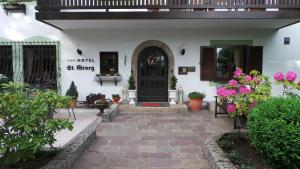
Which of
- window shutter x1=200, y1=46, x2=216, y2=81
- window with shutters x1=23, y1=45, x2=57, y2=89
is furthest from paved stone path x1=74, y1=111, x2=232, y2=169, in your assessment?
window with shutters x1=23, y1=45, x2=57, y2=89

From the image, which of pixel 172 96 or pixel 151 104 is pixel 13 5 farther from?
pixel 172 96

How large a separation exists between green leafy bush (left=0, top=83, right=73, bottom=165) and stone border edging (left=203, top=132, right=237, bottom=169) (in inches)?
79.2

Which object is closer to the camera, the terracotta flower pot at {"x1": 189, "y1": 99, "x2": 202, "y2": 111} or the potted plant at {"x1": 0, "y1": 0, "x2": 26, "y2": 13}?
the terracotta flower pot at {"x1": 189, "y1": 99, "x2": 202, "y2": 111}

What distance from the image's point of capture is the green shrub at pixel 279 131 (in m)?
3.32

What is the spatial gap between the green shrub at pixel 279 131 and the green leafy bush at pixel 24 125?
2.44 m

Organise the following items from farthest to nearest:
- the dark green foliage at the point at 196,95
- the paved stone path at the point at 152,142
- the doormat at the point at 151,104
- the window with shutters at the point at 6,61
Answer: the window with shutters at the point at 6,61 → the doormat at the point at 151,104 → the dark green foliage at the point at 196,95 → the paved stone path at the point at 152,142

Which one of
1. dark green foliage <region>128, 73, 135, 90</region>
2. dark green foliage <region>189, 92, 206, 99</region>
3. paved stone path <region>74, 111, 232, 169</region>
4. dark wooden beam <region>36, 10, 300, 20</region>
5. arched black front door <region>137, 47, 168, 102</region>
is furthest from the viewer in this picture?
arched black front door <region>137, 47, 168, 102</region>

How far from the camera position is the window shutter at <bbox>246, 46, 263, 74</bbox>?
9547 millimetres

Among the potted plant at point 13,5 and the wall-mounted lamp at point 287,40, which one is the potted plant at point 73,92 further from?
the wall-mounted lamp at point 287,40

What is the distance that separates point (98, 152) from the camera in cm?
499

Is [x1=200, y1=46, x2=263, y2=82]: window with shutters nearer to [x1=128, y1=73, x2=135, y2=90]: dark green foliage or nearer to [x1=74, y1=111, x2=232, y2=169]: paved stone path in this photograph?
[x1=74, y1=111, x2=232, y2=169]: paved stone path

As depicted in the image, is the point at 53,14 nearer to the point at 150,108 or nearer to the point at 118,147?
the point at 150,108

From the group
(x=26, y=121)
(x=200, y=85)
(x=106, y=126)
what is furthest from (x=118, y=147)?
(x=200, y=85)

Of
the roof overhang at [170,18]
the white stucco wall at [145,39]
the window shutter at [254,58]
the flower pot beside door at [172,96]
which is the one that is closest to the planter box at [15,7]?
the white stucco wall at [145,39]
